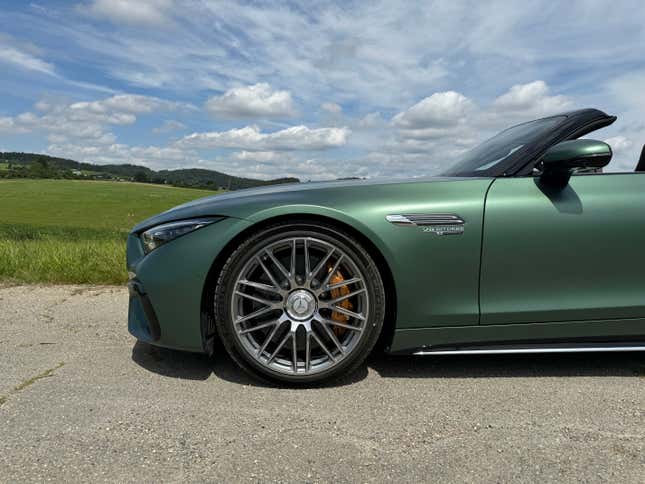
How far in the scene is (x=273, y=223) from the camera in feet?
7.58

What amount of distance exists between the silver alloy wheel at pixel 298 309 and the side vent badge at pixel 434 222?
32cm

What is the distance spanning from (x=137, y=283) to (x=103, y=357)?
2.16 ft

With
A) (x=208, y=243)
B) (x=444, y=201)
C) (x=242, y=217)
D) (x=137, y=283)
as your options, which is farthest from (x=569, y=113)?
(x=137, y=283)

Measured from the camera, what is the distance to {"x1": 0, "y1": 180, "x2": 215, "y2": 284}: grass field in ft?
15.1

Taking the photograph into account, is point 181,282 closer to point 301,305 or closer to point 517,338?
point 301,305

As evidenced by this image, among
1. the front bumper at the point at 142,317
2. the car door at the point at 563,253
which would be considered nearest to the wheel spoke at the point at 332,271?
the car door at the point at 563,253

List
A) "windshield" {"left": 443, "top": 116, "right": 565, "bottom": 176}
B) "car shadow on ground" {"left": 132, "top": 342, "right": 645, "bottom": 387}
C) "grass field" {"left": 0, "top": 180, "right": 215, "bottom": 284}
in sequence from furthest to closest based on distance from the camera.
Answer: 1. "grass field" {"left": 0, "top": 180, "right": 215, "bottom": 284}
2. "windshield" {"left": 443, "top": 116, "right": 565, "bottom": 176}
3. "car shadow on ground" {"left": 132, "top": 342, "right": 645, "bottom": 387}

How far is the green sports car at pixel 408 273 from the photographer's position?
7.35 feet

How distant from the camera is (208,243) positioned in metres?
2.24

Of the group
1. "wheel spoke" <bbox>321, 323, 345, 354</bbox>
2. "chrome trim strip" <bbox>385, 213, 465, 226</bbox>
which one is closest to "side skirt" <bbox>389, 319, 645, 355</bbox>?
"wheel spoke" <bbox>321, 323, 345, 354</bbox>

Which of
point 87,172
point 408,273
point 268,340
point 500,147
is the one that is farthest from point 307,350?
point 87,172

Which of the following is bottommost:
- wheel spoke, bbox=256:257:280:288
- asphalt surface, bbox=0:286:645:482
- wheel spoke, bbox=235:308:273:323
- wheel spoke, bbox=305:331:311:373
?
asphalt surface, bbox=0:286:645:482

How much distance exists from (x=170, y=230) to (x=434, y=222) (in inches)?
51.5

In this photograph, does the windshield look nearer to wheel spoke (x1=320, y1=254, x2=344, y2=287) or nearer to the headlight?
wheel spoke (x1=320, y1=254, x2=344, y2=287)
